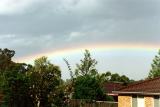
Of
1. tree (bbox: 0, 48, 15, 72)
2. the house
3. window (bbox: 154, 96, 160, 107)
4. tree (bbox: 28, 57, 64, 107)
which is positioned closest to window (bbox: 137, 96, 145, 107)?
the house

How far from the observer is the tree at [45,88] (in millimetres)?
28219

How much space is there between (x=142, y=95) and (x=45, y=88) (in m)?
12.9

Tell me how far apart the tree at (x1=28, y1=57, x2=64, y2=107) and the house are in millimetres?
10636

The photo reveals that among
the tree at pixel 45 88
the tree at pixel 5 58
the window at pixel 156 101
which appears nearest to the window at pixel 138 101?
the window at pixel 156 101

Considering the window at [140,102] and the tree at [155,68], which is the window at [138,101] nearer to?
the window at [140,102]

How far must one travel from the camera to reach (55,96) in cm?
2883

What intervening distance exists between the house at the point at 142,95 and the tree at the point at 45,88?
34.9 ft

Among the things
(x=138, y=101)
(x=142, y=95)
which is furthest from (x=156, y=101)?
(x=138, y=101)

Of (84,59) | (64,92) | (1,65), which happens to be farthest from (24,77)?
(1,65)

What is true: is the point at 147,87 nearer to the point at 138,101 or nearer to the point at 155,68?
the point at 138,101

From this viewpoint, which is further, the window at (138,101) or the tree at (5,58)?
the tree at (5,58)

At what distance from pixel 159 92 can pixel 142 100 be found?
280 centimetres

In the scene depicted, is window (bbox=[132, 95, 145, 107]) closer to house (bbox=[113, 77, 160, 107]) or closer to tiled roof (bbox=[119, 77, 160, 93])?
house (bbox=[113, 77, 160, 107])

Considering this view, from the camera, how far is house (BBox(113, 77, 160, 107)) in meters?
A: 36.9
